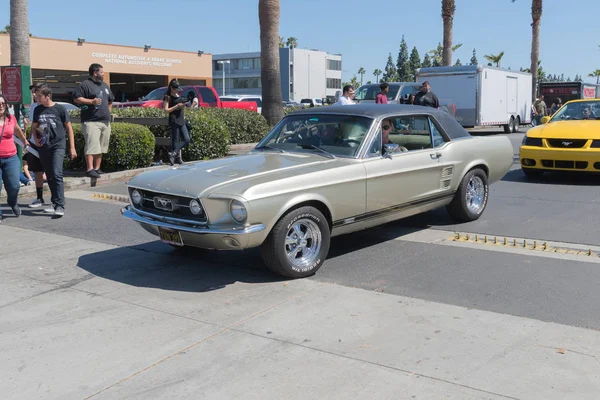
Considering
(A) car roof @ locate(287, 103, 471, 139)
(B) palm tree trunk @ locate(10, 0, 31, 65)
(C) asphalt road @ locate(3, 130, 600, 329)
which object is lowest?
(C) asphalt road @ locate(3, 130, 600, 329)

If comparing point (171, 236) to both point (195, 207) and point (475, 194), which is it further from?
point (475, 194)

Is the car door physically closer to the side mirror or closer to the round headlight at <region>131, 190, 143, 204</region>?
the side mirror

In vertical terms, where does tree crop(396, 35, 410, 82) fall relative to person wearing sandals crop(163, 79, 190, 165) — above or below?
above

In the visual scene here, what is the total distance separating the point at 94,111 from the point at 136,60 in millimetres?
43918

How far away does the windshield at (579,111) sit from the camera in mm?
12281

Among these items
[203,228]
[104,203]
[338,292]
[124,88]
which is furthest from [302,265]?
[124,88]

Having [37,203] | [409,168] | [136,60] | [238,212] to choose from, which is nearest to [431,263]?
[409,168]

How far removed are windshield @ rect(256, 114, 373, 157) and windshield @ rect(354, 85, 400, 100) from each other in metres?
15.2

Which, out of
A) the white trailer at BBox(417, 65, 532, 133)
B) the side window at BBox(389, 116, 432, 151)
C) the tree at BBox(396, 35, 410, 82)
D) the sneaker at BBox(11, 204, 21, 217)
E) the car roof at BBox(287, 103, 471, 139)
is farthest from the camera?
the tree at BBox(396, 35, 410, 82)

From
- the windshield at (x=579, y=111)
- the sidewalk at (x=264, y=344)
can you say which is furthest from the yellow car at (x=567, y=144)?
the sidewalk at (x=264, y=344)

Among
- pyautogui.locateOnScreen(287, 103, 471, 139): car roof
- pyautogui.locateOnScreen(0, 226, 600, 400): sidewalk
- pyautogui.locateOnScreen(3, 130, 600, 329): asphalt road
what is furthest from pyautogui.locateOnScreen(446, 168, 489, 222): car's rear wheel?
pyautogui.locateOnScreen(0, 226, 600, 400): sidewalk

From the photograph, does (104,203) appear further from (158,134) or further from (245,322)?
(245,322)

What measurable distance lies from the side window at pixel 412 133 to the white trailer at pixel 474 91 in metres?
16.8

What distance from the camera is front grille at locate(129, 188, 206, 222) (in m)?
5.64
